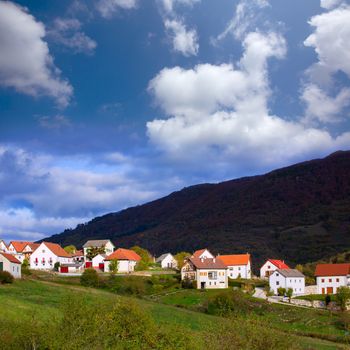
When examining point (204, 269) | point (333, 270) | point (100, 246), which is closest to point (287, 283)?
point (333, 270)

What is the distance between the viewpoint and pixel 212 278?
11444 centimetres

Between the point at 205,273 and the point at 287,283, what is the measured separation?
16363 millimetres

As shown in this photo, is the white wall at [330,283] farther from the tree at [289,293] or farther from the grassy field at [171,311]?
the grassy field at [171,311]

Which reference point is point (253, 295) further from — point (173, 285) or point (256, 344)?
point (256, 344)

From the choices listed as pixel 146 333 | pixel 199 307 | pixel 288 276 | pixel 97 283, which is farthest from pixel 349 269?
pixel 146 333

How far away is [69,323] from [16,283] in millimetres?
50379

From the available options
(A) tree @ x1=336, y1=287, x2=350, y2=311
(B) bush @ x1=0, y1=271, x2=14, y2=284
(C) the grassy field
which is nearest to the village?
(A) tree @ x1=336, y1=287, x2=350, y2=311

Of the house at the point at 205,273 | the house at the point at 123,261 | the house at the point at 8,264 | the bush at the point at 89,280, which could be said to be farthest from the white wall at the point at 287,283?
the house at the point at 8,264

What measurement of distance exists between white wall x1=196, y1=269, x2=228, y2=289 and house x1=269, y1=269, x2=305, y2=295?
9.83 meters

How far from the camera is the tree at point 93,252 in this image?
456ft

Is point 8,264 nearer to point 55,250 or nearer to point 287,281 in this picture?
point 55,250

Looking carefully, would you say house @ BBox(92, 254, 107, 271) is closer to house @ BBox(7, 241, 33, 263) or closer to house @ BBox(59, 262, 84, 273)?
house @ BBox(59, 262, 84, 273)

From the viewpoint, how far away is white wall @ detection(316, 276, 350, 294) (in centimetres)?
11775

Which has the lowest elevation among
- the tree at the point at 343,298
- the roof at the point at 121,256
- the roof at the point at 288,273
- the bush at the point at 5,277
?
the tree at the point at 343,298
